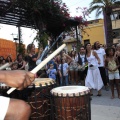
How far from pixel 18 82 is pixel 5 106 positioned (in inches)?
7.9

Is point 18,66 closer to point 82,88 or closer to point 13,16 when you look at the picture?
point 13,16

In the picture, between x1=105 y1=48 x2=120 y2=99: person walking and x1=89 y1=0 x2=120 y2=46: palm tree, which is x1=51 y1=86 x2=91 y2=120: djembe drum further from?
x1=89 y1=0 x2=120 y2=46: palm tree

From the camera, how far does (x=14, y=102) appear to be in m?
1.88

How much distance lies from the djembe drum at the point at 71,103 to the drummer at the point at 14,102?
104 cm

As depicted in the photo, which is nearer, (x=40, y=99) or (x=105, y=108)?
(x=40, y=99)

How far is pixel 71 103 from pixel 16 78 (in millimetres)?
1225

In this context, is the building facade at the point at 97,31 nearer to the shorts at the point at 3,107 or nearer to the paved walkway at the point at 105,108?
the paved walkway at the point at 105,108

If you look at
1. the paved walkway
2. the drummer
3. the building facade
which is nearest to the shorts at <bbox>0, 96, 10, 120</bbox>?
the drummer

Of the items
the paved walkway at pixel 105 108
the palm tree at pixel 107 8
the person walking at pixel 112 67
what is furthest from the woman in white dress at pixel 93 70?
the palm tree at pixel 107 8

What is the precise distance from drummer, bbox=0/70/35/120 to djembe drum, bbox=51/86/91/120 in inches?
41.0

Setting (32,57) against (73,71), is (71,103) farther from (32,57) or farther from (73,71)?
(73,71)

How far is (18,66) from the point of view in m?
7.88

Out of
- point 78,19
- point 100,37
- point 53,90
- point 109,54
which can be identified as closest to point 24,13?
point 78,19

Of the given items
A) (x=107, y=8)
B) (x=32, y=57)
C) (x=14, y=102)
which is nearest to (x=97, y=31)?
(x=107, y=8)
